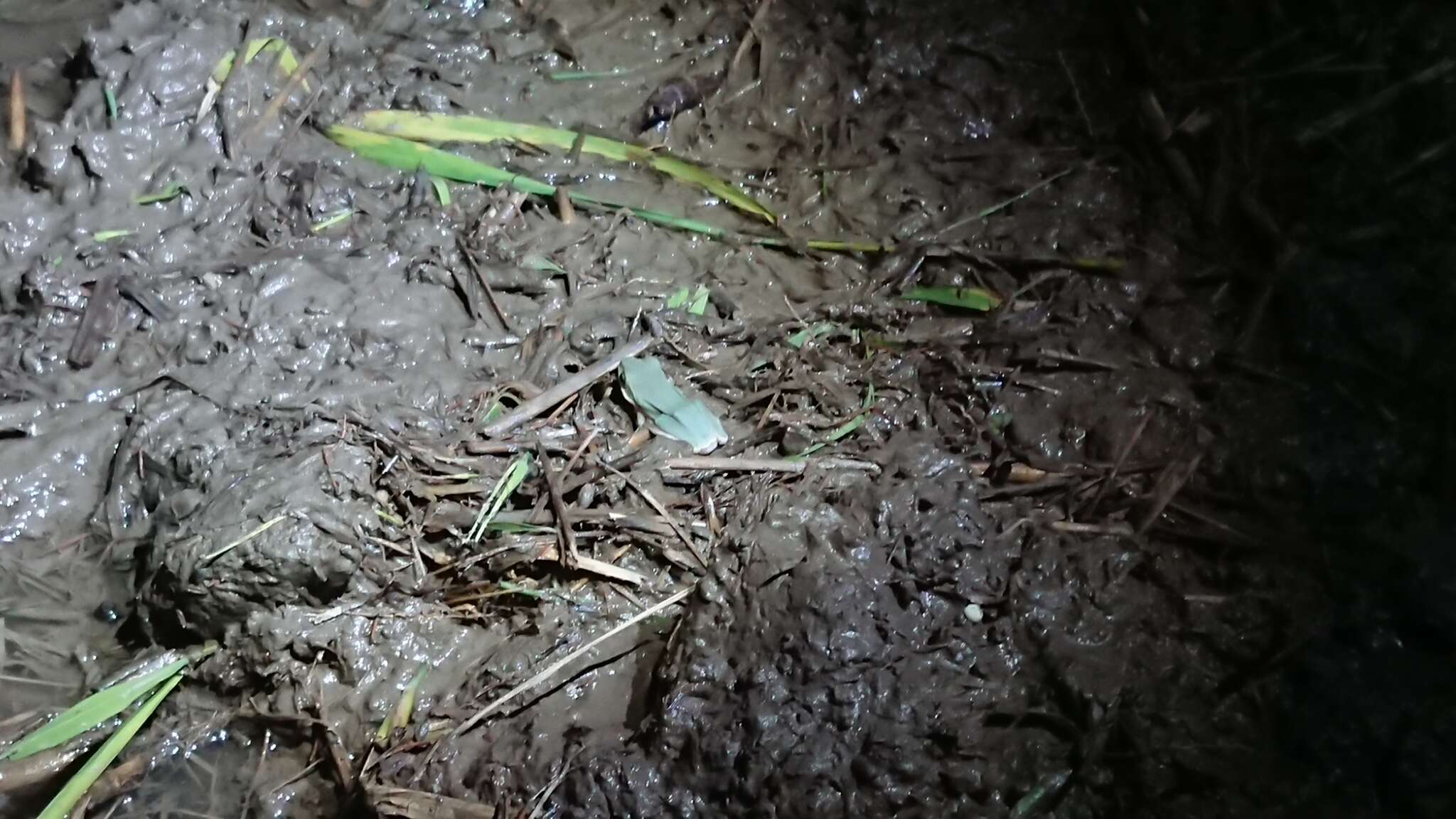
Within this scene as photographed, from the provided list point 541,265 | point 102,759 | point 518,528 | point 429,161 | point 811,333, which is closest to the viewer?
point 102,759

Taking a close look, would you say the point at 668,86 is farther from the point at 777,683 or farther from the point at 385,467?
the point at 777,683

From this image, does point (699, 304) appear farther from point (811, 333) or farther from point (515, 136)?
point (515, 136)

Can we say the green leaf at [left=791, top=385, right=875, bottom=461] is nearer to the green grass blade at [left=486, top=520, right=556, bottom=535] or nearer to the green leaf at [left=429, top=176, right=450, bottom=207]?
the green grass blade at [left=486, top=520, right=556, bottom=535]

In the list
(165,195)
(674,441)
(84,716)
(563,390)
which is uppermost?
(165,195)

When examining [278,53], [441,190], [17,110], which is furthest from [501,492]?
[17,110]

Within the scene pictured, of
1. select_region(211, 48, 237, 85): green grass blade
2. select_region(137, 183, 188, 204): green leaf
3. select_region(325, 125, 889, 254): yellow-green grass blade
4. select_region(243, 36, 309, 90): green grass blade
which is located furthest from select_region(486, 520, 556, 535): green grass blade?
select_region(211, 48, 237, 85): green grass blade

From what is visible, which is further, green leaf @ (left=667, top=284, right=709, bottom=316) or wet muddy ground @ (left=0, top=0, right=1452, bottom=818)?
green leaf @ (left=667, top=284, right=709, bottom=316)

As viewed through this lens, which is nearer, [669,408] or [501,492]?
[501,492]
